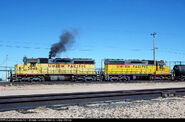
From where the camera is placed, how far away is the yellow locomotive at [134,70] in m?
31.2

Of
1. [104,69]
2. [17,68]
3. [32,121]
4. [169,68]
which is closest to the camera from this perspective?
[32,121]

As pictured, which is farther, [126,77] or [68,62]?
[126,77]

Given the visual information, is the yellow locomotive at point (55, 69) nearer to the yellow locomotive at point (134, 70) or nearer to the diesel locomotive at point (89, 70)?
the diesel locomotive at point (89, 70)

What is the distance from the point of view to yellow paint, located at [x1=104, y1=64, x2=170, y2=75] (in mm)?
31125

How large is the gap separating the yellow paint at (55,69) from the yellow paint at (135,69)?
306cm

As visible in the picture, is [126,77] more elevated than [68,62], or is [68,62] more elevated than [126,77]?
[68,62]

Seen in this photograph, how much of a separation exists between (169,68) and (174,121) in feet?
103

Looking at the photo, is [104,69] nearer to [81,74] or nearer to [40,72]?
[81,74]

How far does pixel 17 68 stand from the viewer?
85.2 feet

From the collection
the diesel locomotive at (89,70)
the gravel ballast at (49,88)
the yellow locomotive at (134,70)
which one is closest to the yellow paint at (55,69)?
the diesel locomotive at (89,70)

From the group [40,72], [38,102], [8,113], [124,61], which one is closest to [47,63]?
[40,72]

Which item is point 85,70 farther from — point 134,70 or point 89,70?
point 134,70

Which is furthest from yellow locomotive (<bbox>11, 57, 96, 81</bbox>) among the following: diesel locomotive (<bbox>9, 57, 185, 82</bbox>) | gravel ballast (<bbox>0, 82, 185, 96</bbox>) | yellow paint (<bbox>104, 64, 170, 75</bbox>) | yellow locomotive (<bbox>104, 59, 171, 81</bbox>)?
gravel ballast (<bbox>0, 82, 185, 96</bbox>)

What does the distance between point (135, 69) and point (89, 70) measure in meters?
7.74
